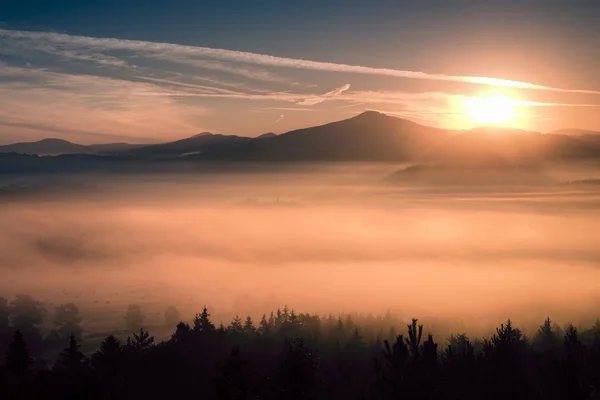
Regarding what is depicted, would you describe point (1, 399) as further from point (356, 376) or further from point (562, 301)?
point (562, 301)

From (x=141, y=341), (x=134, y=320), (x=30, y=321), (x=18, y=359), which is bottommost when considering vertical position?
(x=134, y=320)

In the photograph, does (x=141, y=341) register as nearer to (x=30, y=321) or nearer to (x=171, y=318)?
(x=30, y=321)

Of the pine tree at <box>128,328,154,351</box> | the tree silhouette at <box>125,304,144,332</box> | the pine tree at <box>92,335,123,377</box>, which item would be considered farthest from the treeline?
the tree silhouette at <box>125,304,144,332</box>

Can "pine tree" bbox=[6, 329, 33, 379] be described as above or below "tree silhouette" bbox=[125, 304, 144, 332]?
A: above

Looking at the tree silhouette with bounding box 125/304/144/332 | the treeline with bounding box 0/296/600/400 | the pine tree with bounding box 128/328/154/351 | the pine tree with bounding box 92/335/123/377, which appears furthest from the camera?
the tree silhouette with bounding box 125/304/144/332

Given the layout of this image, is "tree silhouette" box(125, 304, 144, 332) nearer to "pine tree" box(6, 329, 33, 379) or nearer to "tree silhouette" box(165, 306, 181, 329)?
"tree silhouette" box(165, 306, 181, 329)

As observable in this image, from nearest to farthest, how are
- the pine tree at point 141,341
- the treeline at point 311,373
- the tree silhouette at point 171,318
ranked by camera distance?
the treeline at point 311,373
the pine tree at point 141,341
the tree silhouette at point 171,318

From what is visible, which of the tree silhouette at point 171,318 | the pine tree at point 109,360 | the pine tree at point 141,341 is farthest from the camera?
the tree silhouette at point 171,318

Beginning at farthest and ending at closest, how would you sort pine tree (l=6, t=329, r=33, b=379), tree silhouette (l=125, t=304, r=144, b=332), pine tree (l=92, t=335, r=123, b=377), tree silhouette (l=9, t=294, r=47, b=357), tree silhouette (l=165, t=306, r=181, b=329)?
tree silhouette (l=165, t=306, r=181, b=329) < tree silhouette (l=125, t=304, r=144, b=332) < tree silhouette (l=9, t=294, r=47, b=357) < pine tree (l=6, t=329, r=33, b=379) < pine tree (l=92, t=335, r=123, b=377)

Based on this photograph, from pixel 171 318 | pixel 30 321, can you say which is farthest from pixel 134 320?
pixel 30 321

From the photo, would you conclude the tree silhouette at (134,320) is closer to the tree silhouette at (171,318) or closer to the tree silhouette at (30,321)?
the tree silhouette at (171,318)

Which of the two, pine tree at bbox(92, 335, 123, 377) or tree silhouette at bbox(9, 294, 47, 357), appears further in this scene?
tree silhouette at bbox(9, 294, 47, 357)

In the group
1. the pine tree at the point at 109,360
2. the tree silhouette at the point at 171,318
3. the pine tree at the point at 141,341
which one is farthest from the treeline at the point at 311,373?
the tree silhouette at the point at 171,318

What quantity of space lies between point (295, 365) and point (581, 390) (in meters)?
14.5
